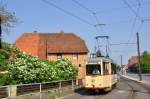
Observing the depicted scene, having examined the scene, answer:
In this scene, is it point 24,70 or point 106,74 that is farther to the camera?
point 106,74

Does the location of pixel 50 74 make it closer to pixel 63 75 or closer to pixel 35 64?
pixel 35 64

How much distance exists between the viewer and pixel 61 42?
82562 millimetres

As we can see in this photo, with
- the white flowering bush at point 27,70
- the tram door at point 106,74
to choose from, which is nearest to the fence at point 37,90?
the white flowering bush at point 27,70

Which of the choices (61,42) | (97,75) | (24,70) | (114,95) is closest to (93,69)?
(97,75)

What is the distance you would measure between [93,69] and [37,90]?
8.65 m

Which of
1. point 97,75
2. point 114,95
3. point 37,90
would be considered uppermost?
point 97,75

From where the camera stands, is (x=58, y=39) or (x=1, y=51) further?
(x=58, y=39)

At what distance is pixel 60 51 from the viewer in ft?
263

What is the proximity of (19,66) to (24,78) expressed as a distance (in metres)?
1.08

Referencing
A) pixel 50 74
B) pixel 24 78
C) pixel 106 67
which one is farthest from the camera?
pixel 106 67

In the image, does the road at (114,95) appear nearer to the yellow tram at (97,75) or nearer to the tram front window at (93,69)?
the yellow tram at (97,75)

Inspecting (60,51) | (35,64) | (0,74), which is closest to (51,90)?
(35,64)

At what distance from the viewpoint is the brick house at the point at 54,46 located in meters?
79.8

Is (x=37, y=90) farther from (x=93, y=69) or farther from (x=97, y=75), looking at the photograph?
(x=93, y=69)
